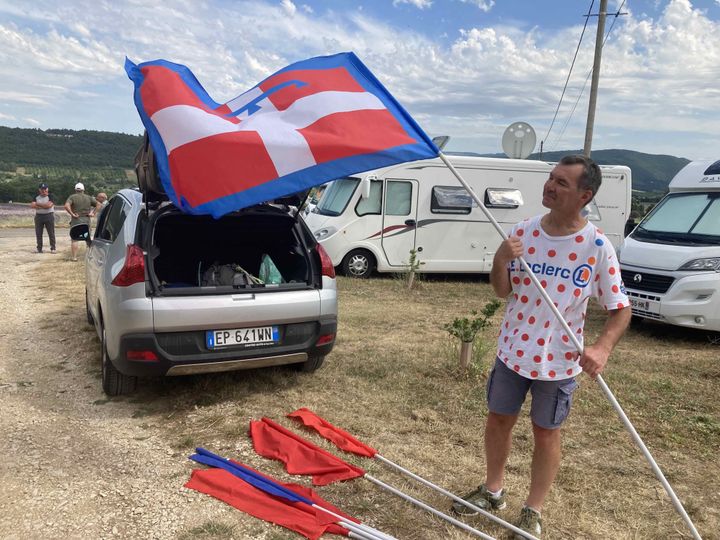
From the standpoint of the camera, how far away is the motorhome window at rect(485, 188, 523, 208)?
12.0 m

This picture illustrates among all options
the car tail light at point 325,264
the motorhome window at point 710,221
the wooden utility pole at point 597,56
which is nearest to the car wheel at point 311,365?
the car tail light at point 325,264

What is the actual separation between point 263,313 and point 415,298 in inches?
229

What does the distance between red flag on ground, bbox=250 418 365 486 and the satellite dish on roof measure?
984 centimetres

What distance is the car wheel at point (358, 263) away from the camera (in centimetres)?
1150

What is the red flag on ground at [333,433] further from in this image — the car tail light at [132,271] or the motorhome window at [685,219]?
the motorhome window at [685,219]

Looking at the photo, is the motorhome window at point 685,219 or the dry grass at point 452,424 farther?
the motorhome window at point 685,219

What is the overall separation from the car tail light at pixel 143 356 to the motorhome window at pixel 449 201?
842 centimetres

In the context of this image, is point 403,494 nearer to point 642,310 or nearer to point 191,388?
point 191,388

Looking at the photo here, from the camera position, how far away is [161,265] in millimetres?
5309

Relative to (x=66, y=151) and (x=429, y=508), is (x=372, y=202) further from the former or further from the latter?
(x=66, y=151)

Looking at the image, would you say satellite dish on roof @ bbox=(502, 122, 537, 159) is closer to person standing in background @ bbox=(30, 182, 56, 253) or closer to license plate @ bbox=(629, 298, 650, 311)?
license plate @ bbox=(629, 298, 650, 311)

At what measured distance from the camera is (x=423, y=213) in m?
11.7

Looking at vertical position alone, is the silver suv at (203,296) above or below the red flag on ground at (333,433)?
above

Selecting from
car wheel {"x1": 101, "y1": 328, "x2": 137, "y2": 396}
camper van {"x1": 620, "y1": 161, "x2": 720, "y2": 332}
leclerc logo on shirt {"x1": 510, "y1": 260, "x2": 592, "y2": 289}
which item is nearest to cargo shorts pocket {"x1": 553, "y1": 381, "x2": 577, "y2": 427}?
leclerc logo on shirt {"x1": 510, "y1": 260, "x2": 592, "y2": 289}
